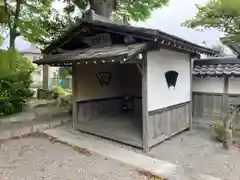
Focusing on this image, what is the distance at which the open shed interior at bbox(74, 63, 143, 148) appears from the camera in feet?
22.6

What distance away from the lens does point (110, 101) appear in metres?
9.03

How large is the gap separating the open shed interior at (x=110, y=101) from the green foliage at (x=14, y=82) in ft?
6.22

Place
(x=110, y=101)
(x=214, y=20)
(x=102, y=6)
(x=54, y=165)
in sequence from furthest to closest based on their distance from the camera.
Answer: (x=214, y=20)
(x=102, y=6)
(x=110, y=101)
(x=54, y=165)

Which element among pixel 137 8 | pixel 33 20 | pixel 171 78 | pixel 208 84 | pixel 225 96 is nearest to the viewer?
pixel 171 78

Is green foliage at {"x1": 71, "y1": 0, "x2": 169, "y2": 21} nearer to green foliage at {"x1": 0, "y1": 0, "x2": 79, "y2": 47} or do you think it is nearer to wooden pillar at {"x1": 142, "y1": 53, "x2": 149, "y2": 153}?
green foliage at {"x1": 0, "y1": 0, "x2": 79, "y2": 47}

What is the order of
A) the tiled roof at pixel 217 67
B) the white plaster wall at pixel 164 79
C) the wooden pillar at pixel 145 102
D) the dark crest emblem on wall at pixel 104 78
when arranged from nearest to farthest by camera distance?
the wooden pillar at pixel 145 102, the white plaster wall at pixel 164 79, the tiled roof at pixel 217 67, the dark crest emblem on wall at pixel 104 78

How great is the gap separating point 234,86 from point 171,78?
2.26 m

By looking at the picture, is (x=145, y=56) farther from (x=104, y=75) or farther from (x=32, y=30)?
(x=32, y=30)

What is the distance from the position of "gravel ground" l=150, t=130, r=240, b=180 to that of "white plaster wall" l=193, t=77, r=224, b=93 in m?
1.61

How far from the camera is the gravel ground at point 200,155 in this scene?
471 cm

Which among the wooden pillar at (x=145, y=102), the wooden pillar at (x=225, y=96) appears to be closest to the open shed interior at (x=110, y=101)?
the wooden pillar at (x=145, y=102)

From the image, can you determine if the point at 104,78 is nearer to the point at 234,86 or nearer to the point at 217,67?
the point at 217,67

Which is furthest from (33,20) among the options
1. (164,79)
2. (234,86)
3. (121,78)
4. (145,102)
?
(234,86)

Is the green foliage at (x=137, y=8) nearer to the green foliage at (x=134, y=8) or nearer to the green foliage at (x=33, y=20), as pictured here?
the green foliage at (x=134, y=8)
